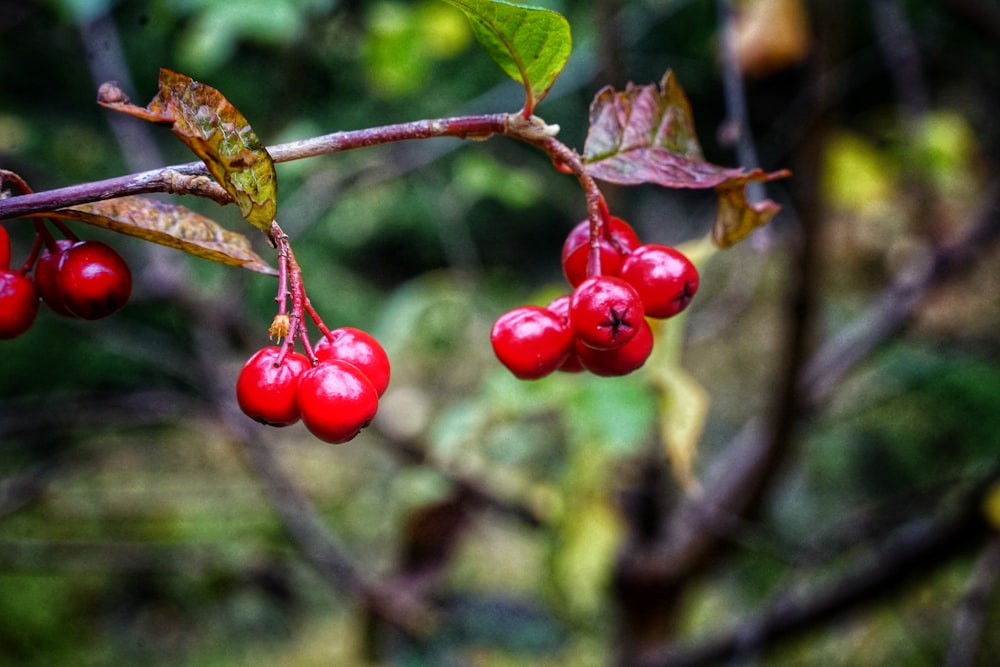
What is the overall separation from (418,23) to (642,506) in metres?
0.98

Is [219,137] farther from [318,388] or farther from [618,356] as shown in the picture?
[618,356]

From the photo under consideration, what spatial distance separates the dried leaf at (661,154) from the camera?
1.28ft

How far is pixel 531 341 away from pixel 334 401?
11 cm

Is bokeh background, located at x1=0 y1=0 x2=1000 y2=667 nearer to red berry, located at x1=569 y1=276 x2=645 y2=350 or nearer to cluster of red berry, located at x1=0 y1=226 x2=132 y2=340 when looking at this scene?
red berry, located at x1=569 y1=276 x2=645 y2=350

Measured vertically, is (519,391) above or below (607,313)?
below

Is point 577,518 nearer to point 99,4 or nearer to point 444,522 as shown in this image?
point 444,522

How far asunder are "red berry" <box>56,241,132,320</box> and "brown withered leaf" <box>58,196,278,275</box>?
38mm

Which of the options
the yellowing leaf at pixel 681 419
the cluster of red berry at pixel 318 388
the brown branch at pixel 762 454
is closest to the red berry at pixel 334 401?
the cluster of red berry at pixel 318 388

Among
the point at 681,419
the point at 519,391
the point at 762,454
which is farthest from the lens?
the point at 762,454

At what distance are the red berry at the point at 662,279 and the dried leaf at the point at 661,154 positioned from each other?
31mm

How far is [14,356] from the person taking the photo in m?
2.36

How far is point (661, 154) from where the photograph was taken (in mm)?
409

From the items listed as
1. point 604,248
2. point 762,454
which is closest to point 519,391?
point 762,454

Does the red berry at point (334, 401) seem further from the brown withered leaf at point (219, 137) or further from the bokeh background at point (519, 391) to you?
the bokeh background at point (519, 391)
